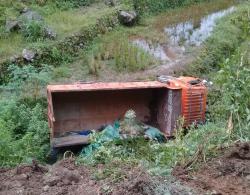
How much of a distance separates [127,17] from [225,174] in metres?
11.3

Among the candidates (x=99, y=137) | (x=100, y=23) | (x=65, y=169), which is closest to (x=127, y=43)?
(x=100, y=23)

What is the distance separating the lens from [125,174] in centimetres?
440

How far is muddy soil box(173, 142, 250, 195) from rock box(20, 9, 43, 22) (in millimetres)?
9137

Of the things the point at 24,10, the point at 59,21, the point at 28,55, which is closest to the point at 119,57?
the point at 28,55

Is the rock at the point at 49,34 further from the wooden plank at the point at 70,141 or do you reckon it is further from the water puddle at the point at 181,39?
the wooden plank at the point at 70,141

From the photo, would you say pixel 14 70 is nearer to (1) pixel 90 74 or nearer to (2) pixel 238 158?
(1) pixel 90 74

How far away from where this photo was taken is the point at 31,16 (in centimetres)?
1329

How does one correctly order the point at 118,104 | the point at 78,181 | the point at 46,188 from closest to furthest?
the point at 46,188 → the point at 78,181 → the point at 118,104

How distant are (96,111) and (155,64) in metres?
3.82

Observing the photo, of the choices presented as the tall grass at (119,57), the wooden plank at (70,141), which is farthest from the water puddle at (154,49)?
the wooden plank at (70,141)

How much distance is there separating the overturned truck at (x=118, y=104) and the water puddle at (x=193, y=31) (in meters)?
5.57

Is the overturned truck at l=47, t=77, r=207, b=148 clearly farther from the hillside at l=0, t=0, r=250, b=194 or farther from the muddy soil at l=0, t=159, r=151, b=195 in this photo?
the muddy soil at l=0, t=159, r=151, b=195

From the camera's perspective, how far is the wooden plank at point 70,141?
316 inches

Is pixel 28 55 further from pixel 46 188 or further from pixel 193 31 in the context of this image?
pixel 46 188
